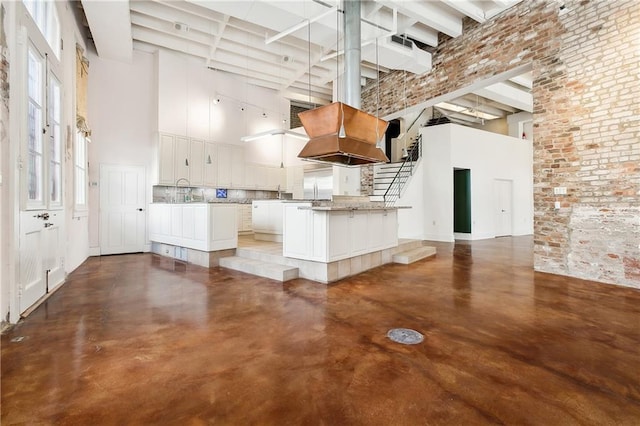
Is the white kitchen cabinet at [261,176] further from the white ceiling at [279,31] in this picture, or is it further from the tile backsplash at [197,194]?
the white ceiling at [279,31]

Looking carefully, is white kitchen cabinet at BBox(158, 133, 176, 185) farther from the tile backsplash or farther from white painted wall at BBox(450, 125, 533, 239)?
white painted wall at BBox(450, 125, 533, 239)

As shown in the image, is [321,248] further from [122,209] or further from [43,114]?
[122,209]

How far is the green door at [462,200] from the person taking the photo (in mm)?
9883

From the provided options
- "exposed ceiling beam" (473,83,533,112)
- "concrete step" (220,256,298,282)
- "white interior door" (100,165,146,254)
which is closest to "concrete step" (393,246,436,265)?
"concrete step" (220,256,298,282)

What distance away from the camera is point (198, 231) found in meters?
5.75

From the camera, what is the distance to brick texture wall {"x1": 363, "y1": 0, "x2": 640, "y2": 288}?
4.28 metres

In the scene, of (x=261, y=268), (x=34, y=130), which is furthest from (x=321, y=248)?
(x=34, y=130)

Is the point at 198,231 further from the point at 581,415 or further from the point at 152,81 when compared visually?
the point at 581,415

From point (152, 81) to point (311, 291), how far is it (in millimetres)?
6836

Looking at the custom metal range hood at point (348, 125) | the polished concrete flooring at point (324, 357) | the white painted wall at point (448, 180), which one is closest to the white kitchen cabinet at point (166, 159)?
the polished concrete flooring at point (324, 357)

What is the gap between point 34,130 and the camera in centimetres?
343

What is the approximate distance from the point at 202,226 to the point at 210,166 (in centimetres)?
327

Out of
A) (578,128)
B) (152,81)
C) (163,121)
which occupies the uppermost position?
(152,81)

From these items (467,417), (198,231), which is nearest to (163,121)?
(198,231)
